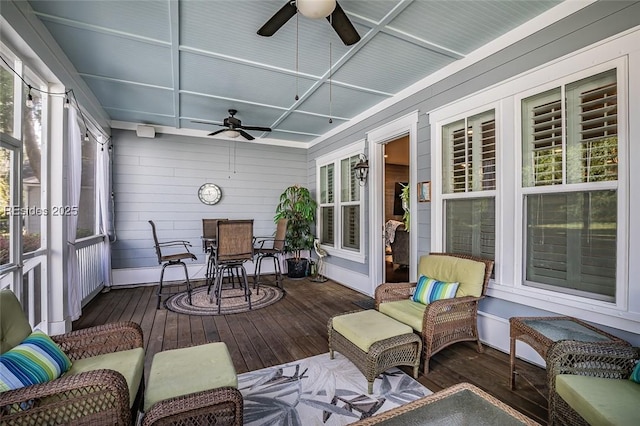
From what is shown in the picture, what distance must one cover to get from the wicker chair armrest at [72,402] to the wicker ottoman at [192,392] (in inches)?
5.9

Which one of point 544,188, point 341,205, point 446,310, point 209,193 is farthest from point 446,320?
point 209,193

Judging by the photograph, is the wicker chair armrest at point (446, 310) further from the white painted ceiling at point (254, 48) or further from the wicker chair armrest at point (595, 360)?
the white painted ceiling at point (254, 48)

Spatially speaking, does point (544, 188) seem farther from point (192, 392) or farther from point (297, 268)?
point (297, 268)

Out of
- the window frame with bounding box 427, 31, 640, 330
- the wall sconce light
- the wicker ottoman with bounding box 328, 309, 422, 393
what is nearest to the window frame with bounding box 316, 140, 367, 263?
the wall sconce light

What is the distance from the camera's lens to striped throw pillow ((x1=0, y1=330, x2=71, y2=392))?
123 cm

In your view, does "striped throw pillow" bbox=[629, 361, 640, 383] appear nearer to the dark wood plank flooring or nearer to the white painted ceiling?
the dark wood plank flooring

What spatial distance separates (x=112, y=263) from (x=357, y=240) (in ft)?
14.7

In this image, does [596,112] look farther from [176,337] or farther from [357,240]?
[176,337]

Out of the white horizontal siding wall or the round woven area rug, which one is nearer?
the round woven area rug

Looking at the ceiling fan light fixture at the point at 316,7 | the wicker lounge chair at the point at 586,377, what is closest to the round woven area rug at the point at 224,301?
the wicker lounge chair at the point at 586,377

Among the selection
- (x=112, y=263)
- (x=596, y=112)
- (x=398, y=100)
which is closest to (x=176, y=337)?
(x=112, y=263)

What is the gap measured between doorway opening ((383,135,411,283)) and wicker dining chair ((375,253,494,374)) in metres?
2.51

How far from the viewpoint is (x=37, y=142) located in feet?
9.67

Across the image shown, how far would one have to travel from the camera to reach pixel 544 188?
100.0 inches
